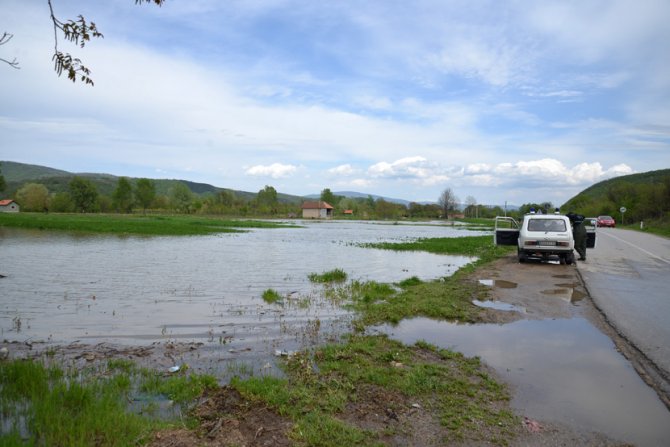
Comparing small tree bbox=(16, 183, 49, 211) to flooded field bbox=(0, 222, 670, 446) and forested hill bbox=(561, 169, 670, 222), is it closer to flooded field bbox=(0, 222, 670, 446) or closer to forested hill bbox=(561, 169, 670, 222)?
flooded field bbox=(0, 222, 670, 446)

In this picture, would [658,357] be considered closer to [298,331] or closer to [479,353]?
[479,353]

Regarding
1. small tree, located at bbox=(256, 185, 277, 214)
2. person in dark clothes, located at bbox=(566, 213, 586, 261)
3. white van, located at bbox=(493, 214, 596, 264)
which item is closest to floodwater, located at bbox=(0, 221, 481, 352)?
white van, located at bbox=(493, 214, 596, 264)

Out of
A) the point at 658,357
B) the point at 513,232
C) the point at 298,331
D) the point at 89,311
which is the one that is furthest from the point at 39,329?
the point at 513,232

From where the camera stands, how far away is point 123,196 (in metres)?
109

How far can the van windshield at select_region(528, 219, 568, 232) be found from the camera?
18614mm

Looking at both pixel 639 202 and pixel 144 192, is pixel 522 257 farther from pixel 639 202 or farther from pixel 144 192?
pixel 144 192

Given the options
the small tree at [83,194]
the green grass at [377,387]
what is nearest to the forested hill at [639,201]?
the green grass at [377,387]

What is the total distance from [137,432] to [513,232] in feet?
65.8

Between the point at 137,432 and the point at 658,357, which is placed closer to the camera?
the point at 137,432

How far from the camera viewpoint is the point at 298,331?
9062mm

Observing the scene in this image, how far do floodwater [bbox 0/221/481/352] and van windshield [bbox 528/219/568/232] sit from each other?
399cm

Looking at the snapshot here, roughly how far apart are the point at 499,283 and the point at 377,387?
1000 centimetres

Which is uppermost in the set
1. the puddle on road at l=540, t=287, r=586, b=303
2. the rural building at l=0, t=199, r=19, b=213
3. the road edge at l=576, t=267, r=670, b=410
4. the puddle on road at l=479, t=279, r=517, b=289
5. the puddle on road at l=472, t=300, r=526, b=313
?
the rural building at l=0, t=199, r=19, b=213

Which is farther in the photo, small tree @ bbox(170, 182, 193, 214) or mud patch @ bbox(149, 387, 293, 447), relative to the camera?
small tree @ bbox(170, 182, 193, 214)
